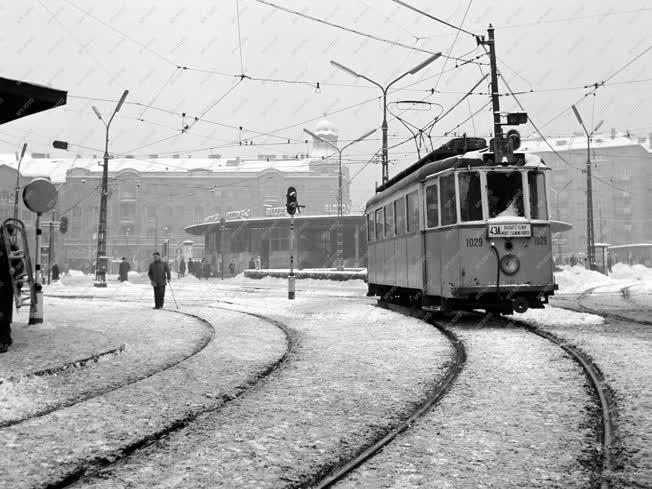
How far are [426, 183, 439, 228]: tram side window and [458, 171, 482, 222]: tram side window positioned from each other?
2.09ft

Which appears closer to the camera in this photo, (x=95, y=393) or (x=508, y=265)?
(x=95, y=393)

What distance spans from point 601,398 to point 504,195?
5.90 m

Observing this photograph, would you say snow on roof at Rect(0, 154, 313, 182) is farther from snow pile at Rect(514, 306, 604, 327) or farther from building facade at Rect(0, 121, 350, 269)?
snow pile at Rect(514, 306, 604, 327)

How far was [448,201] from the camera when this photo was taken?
10.7 m

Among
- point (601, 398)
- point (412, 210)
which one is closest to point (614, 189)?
point (412, 210)

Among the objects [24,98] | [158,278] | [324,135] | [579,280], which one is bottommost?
[579,280]

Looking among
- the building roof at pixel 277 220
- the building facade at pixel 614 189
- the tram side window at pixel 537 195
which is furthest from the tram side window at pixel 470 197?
the building facade at pixel 614 189

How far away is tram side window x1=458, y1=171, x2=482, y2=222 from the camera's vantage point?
10414mm

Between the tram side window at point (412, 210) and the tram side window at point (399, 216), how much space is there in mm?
316

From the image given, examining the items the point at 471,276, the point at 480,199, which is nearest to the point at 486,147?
the point at 480,199

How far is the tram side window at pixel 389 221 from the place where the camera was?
Result: 13688mm

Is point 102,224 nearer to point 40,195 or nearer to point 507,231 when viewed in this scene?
point 40,195

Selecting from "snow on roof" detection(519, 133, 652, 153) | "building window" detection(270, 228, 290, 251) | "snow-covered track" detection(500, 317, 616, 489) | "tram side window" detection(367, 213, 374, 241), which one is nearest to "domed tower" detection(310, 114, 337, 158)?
"snow on roof" detection(519, 133, 652, 153)

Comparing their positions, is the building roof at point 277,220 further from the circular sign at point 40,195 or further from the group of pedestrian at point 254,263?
the circular sign at point 40,195
